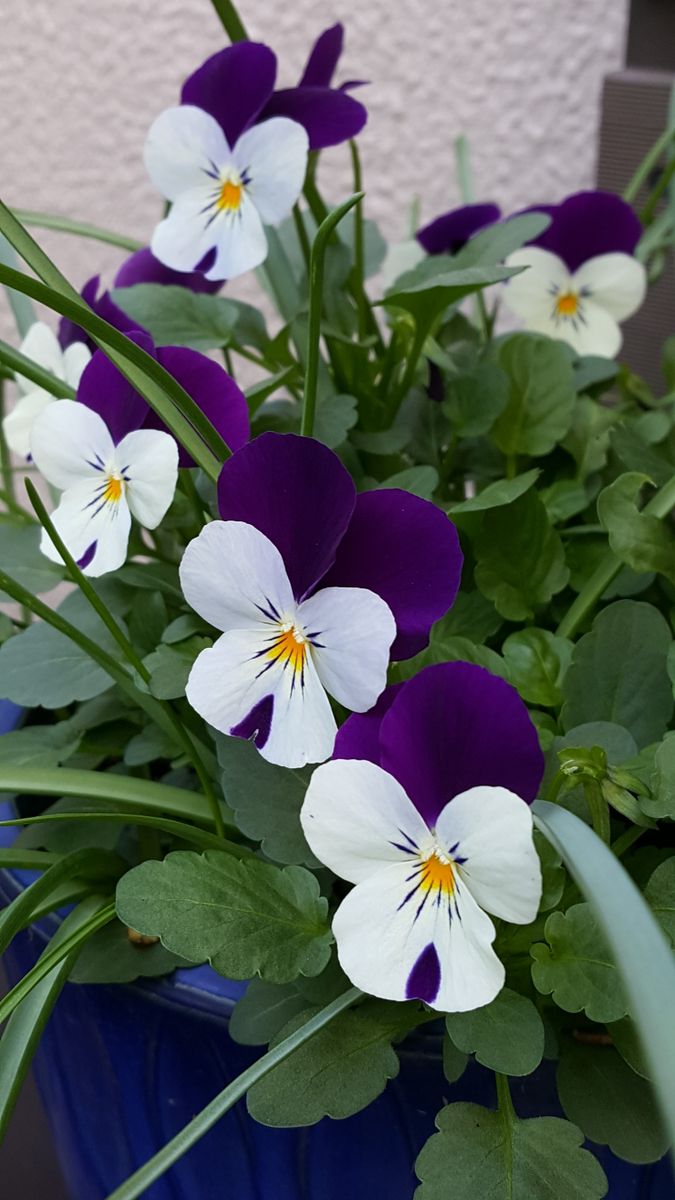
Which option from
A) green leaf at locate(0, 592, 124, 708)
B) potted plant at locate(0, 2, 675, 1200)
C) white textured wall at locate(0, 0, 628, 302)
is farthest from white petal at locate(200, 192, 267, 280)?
white textured wall at locate(0, 0, 628, 302)

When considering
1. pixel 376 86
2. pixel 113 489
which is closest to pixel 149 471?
pixel 113 489

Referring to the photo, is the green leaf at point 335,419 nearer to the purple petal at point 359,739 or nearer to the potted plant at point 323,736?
the potted plant at point 323,736

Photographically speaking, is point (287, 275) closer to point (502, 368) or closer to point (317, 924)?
point (502, 368)

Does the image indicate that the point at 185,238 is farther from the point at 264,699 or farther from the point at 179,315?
the point at 264,699

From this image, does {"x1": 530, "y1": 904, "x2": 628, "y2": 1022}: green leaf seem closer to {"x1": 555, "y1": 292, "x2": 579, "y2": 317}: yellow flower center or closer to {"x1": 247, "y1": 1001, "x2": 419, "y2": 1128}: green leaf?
{"x1": 247, "y1": 1001, "x2": 419, "y2": 1128}: green leaf

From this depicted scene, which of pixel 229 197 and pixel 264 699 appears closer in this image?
pixel 264 699

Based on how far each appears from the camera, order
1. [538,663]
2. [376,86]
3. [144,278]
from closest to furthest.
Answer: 1. [538,663]
2. [144,278]
3. [376,86]

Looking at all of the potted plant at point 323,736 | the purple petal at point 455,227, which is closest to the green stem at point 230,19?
the potted plant at point 323,736

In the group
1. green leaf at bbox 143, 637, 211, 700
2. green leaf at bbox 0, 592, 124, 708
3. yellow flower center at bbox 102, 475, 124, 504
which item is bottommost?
green leaf at bbox 0, 592, 124, 708
